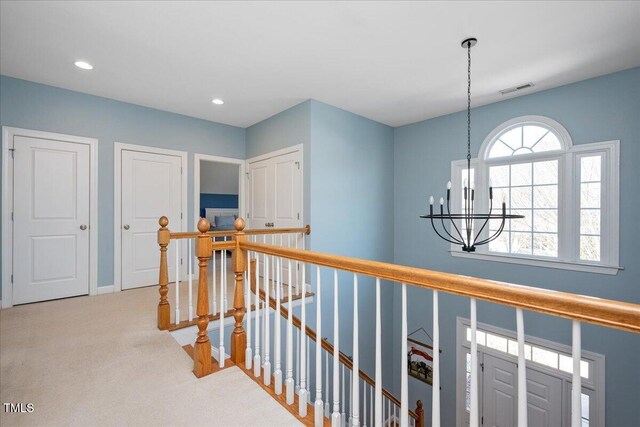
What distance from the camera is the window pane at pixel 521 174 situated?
3.71 m

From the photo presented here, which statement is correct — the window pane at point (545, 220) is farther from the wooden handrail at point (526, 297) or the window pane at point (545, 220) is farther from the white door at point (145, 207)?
the white door at point (145, 207)

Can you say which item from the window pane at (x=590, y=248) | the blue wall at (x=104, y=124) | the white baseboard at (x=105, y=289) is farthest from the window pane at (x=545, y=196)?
the white baseboard at (x=105, y=289)

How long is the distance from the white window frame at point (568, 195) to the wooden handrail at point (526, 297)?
319cm

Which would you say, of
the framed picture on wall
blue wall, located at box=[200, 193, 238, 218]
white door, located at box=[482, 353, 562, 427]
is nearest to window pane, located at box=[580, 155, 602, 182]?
white door, located at box=[482, 353, 562, 427]

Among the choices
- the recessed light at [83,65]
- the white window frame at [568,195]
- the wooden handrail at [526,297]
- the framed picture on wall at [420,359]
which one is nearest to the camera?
the wooden handrail at [526,297]

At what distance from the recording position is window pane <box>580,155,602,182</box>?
10.4ft

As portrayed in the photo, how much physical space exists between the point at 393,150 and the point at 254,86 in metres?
2.64

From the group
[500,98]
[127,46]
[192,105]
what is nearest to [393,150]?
[500,98]

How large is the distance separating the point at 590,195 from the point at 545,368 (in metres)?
2.07

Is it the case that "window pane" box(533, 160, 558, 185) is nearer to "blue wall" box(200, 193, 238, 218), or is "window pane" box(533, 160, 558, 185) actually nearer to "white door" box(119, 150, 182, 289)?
"white door" box(119, 150, 182, 289)

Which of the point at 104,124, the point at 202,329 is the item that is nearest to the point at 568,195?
the point at 202,329

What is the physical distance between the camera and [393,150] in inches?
199

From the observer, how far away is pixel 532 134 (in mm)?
3637

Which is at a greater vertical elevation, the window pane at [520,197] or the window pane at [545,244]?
the window pane at [520,197]
